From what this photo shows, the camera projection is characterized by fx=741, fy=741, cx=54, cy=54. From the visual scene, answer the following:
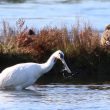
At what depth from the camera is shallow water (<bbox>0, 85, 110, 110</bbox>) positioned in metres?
16.4

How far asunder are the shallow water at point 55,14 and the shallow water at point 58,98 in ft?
44.6

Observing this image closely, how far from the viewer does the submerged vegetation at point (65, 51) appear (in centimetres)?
2112

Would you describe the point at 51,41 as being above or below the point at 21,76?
above

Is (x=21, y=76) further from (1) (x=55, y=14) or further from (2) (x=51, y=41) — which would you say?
(1) (x=55, y=14)

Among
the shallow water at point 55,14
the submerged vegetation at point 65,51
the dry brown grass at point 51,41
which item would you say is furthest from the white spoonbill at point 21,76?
the shallow water at point 55,14

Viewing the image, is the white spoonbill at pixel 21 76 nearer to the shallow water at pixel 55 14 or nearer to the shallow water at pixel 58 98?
the shallow water at pixel 58 98

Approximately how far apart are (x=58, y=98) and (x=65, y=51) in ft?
13.8

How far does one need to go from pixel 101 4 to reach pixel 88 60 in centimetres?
3146

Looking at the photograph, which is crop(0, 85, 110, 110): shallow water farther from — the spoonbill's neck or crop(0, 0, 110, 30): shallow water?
crop(0, 0, 110, 30): shallow water

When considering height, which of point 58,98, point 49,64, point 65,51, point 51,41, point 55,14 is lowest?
point 58,98

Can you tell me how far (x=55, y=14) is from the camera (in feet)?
137

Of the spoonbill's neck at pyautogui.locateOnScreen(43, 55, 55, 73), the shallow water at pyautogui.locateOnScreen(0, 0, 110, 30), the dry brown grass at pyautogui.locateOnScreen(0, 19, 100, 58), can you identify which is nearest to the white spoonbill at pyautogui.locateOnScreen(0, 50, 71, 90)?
the spoonbill's neck at pyautogui.locateOnScreen(43, 55, 55, 73)

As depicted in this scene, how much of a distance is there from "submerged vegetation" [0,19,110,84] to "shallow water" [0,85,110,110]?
1.64 metres

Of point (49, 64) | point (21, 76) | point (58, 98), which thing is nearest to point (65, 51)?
point (49, 64)
